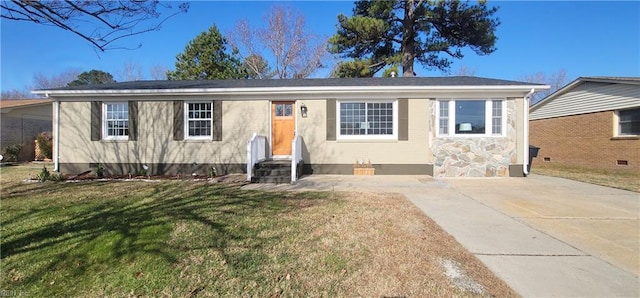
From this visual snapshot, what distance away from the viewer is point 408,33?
57.8ft

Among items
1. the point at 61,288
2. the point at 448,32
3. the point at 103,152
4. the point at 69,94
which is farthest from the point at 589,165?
the point at 69,94

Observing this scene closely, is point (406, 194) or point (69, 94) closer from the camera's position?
point (406, 194)

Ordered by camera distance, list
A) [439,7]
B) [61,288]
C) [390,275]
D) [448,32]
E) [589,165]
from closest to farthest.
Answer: [61,288], [390,275], [589,165], [439,7], [448,32]

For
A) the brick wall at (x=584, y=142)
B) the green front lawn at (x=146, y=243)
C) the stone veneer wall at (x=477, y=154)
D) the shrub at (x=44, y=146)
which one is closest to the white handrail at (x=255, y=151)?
the green front lawn at (x=146, y=243)

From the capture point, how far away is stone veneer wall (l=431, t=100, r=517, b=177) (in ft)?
32.3

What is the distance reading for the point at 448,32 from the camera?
17500 mm

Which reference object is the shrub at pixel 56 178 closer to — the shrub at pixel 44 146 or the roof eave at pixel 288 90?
the roof eave at pixel 288 90

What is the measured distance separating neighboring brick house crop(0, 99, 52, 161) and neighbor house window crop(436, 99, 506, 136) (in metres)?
→ 20.6

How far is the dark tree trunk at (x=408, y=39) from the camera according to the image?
17.3 m

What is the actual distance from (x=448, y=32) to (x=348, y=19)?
19.8 ft

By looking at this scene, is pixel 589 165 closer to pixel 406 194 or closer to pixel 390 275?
pixel 406 194

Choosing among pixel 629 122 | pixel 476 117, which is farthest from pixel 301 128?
pixel 629 122

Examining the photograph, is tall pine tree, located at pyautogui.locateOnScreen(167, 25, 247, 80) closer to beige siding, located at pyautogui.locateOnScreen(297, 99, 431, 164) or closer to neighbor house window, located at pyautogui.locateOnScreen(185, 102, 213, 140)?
neighbor house window, located at pyautogui.locateOnScreen(185, 102, 213, 140)

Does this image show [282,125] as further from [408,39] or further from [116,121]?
[408,39]
